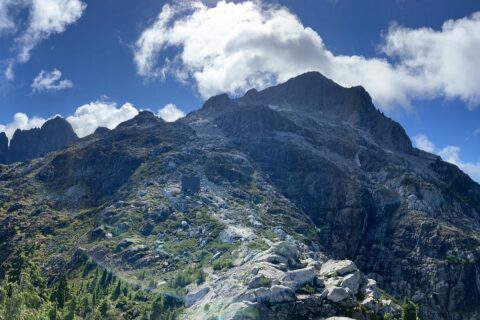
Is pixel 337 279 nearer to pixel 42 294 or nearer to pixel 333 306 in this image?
pixel 333 306

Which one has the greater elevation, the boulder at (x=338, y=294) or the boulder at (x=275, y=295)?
the boulder at (x=338, y=294)

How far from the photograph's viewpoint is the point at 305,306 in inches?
5315

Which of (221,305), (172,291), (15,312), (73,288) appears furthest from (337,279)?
(73,288)

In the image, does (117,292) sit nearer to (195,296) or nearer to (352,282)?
(195,296)

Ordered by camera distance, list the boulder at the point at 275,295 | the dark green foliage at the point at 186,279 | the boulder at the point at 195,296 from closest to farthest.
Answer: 1. the boulder at the point at 275,295
2. the boulder at the point at 195,296
3. the dark green foliage at the point at 186,279

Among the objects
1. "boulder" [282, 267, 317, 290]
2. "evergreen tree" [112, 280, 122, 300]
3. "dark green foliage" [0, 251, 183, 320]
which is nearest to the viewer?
"dark green foliage" [0, 251, 183, 320]

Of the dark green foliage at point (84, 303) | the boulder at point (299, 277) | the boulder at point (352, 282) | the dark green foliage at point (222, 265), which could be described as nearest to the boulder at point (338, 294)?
the boulder at point (352, 282)

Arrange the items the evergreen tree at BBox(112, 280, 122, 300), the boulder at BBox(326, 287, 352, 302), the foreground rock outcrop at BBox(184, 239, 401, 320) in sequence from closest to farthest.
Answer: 1. the foreground rock outcrop at BBox(184, 239, 401, 320)
2. the boulder at BBox(326, 287, 352, 302)
3. the evergreen tree at BBox(112, 280, 122, 300)

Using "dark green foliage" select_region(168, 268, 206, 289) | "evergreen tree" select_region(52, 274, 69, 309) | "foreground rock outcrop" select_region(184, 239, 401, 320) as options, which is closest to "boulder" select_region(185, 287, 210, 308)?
"foreground rock outcrop" select_region(184, 239, 401, 320)

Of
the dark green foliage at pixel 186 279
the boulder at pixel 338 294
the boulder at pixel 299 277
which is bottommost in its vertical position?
the dark green foliage at pixel 186 279

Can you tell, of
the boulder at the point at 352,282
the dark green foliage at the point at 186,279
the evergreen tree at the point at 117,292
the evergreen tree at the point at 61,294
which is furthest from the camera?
the dark green foliage at the point at 186,279

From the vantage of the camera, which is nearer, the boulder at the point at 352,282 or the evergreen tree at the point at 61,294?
the boulder at the point at 352,282

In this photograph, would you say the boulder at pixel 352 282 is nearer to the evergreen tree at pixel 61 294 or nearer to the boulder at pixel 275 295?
the boulder at pixel 275 295

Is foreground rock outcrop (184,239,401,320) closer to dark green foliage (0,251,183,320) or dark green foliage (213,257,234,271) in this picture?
dark green foliage (0,251,183,320)
